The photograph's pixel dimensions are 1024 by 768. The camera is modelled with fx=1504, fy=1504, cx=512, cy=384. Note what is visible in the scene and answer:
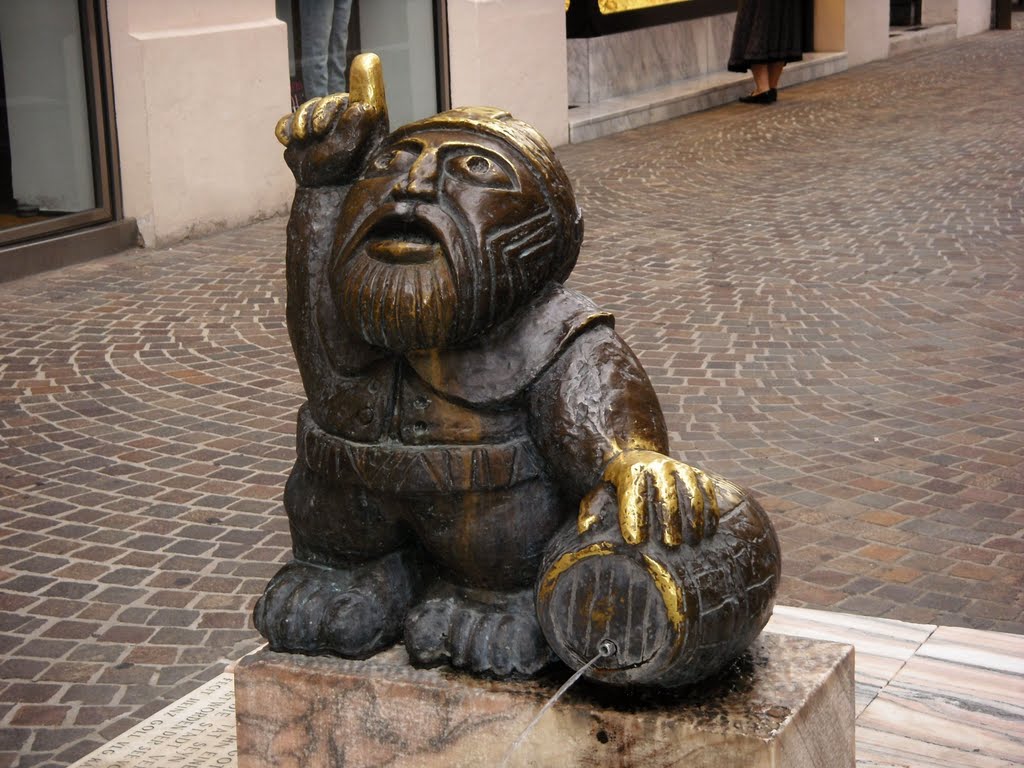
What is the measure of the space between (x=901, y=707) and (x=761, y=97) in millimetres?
13146

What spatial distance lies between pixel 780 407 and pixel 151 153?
16.2 ft

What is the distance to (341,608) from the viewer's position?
314 centimetres

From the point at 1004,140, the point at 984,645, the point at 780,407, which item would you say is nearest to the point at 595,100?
the point at 1004,140

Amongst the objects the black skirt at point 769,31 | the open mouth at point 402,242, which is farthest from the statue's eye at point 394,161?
the black skirt at point 769,31

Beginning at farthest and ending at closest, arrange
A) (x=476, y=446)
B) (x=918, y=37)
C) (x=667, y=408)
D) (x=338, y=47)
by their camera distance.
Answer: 1. (x=918, y=37)
2. (x=338, y=47)
3. (x=667, y=408)
4. (x=476, y=446)

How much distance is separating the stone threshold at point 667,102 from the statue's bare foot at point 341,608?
A: 11063 mm

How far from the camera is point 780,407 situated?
6.54 m

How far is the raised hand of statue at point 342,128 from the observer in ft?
10.2

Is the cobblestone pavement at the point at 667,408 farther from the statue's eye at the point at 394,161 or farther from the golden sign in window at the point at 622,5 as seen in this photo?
the golden sign in window at the point at 622,5

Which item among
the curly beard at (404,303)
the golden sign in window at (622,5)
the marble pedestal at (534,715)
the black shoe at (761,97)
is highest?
the golden sign in window at (622,5)

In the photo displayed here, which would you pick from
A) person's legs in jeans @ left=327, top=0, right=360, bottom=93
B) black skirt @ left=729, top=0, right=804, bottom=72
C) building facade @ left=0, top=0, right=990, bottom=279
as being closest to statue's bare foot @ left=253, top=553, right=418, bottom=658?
building facade @ left=0, top=0, right=990, bottom=279

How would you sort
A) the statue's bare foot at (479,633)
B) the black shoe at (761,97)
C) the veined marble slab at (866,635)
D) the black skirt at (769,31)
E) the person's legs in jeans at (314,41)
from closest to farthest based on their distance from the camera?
the statue's bare foot at (479,633)
the veined marble slab at (866,635)
the person's legs in jeans at (314,41)
the black skirt at (769,31)
the black shoe at (761,97)

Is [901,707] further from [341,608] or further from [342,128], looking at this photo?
[342,128]

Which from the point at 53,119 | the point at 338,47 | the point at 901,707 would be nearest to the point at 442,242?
the point at 901,707
